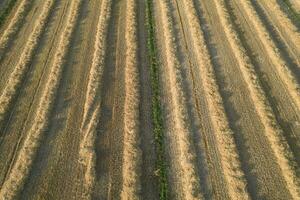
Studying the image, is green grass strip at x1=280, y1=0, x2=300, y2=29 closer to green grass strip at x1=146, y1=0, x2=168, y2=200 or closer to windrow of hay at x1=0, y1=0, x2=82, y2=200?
green grass strip at x1=146, y1=0, x2=168, y2=200

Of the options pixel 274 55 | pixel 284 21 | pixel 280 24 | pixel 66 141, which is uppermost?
pixel 284 21

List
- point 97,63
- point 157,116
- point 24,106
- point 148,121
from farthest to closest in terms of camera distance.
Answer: point 97,63, point 24,106, point 157,116, point 148,121

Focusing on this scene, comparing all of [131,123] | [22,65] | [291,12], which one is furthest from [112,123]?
[291,12]

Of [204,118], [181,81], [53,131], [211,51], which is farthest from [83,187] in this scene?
[211,51]

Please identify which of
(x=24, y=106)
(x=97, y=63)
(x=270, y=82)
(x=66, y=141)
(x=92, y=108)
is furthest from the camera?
(x=97, y=63)

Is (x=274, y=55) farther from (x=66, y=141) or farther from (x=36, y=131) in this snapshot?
(x=36, y=131)

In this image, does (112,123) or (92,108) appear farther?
(92,108)

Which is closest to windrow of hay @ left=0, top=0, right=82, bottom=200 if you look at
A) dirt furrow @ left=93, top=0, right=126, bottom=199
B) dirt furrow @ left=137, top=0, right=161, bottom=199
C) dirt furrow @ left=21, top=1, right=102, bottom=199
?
dirt furrow @ left=21, top=1, right=102, bottom=199
